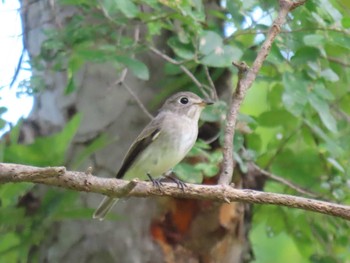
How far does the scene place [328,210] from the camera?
10.3 feet

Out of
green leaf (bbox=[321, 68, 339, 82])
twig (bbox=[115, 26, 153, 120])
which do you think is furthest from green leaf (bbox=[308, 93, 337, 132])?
twig (bbox=[115, 26, 153, 120])

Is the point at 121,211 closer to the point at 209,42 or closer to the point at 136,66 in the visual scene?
the point at 136,66

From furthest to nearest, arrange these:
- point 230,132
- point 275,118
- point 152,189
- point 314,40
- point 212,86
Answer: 1. point 275,118
2. point 212,86
3. point 314,40
4. point 230,132
5. point 152,189

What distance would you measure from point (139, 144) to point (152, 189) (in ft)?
5.18

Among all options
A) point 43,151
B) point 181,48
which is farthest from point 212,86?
point 43,151

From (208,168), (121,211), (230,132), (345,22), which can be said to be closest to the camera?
(230,132)

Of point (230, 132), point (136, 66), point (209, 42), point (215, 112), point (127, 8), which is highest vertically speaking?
point (230, 132)

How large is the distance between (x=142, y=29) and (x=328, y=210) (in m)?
2.39

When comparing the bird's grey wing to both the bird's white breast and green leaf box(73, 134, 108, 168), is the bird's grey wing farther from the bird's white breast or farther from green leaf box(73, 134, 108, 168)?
green leaf box(73, 134, 108, 168)

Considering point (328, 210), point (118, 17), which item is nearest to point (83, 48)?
point (118, 17)

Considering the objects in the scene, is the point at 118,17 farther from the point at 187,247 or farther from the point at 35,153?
the point at 187,247

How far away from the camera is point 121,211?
5.07m

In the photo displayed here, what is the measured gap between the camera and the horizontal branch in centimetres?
313

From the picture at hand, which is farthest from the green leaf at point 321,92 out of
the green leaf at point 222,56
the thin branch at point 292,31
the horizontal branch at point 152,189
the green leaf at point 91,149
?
the horizontal branch at point 152,189
